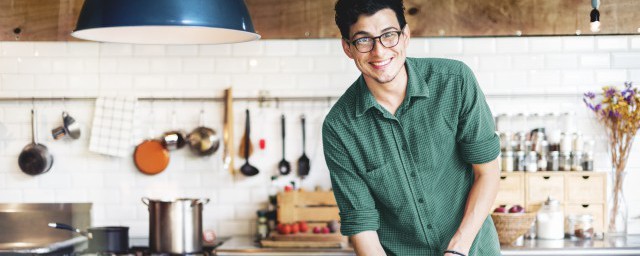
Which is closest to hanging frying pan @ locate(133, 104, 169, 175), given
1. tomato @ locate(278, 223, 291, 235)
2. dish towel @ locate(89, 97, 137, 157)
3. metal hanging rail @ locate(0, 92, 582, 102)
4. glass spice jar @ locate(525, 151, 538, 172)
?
dish towel @ locate(89, 97, 137, 157)

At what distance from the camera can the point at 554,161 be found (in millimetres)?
5258

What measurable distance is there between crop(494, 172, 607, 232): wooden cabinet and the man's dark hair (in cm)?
283

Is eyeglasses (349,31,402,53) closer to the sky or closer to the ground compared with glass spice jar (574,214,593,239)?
closer to the sky

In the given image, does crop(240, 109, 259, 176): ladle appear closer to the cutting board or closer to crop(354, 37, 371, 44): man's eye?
the cutting board

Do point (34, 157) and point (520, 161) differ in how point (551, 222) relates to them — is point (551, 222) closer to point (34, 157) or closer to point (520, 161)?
point (520, 161)

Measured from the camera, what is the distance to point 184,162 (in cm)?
552

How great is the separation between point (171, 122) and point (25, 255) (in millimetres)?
1254

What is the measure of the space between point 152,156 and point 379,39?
3215mm

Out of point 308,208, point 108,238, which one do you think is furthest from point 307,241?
point 108,238

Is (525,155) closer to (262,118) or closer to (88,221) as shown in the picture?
(262,118)

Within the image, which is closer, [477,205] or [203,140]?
[477,205]

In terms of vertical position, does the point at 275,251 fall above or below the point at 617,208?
below

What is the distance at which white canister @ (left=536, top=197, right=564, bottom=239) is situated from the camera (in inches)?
198

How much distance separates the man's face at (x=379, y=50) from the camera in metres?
2.53
